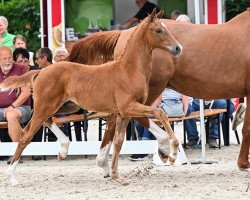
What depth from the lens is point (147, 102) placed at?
975 cm

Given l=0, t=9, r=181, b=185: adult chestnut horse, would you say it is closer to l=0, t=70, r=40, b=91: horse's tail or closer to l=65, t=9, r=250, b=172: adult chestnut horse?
l=0, t=70, r=40, b=91: horse's tail

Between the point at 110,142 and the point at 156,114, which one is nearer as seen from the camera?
the point at 156,114

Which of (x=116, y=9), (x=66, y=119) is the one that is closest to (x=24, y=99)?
(x=66, y=119)

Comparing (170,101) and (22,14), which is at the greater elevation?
(22,14)

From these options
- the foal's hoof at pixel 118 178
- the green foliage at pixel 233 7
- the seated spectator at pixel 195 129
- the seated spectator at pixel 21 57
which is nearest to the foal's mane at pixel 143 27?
the foal's hoof at pixel 118 178

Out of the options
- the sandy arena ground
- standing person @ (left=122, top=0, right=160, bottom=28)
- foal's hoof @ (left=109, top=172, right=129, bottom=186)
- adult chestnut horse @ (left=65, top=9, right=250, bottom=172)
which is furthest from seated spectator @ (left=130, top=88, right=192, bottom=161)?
standing person @ (left=122, top=0, right=160, bottom=28)

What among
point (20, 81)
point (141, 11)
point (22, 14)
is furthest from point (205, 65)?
point (22, 14)

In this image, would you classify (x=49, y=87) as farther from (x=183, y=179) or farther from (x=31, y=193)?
(x=183, y=179)

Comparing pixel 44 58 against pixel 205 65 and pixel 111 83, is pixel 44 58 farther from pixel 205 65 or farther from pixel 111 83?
pixel 111 83

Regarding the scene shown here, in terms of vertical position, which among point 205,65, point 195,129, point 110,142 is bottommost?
point 195,129

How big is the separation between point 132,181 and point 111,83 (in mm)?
1106

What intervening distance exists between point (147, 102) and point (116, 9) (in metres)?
7.24

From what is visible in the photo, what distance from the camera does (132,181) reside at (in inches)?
368

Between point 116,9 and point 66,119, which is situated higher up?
point 116,9
